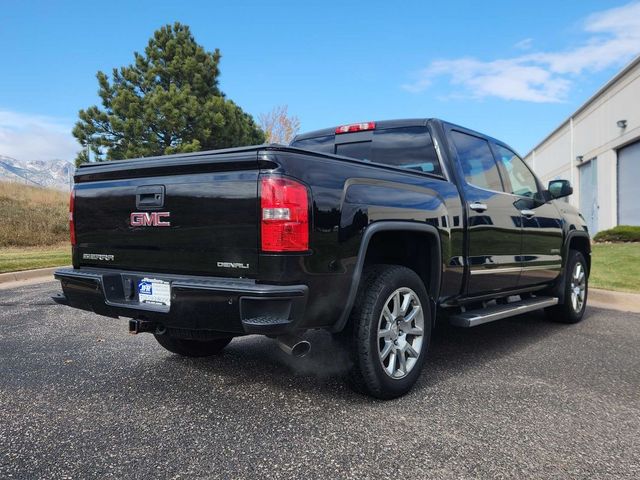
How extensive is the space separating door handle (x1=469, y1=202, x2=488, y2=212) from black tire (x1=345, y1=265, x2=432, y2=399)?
0.96 metres

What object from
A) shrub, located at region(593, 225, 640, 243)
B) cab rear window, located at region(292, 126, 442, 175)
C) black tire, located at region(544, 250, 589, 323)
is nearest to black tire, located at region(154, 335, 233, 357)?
cab rear window, located at region(292, 126, 442, 175)

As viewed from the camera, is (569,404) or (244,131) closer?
(569,404)

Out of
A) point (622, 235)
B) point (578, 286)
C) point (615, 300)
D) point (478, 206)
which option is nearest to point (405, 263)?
point (478, 206)

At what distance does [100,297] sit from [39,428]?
2.69 ft

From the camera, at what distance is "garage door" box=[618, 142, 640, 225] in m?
20.2

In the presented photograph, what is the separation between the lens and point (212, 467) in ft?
7.93

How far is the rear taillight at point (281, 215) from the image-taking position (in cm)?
274

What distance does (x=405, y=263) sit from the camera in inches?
152

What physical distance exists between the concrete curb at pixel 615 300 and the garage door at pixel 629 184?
1459 centimetres

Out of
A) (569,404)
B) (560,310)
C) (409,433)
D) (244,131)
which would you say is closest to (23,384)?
(409,433)

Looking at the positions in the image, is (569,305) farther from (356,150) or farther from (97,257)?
(97,257)

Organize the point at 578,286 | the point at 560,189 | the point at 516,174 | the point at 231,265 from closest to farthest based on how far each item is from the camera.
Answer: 1. the point at 231,265
2. the point at 516,174
3. the point at 560,189
4. the point at 578,286

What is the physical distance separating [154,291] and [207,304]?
44cm

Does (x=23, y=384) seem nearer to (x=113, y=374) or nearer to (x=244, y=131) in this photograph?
(x=113, y=374)
